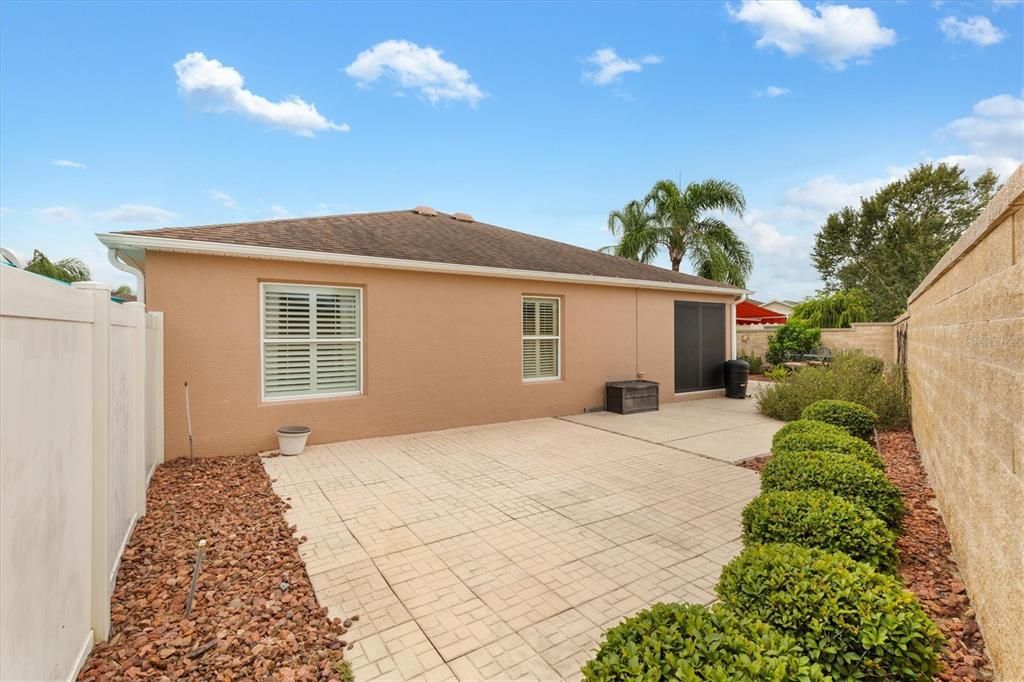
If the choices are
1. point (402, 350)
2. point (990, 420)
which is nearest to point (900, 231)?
point (402, 350)

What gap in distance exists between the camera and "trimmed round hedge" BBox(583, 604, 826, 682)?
1.43 m

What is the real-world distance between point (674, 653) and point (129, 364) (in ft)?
14.6

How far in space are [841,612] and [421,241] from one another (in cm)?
889

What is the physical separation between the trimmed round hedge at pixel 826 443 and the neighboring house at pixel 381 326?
5317 mm

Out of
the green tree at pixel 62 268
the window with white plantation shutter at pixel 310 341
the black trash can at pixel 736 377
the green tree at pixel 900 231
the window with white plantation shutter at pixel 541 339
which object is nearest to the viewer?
the window with white plantation shutter at pixel 310 341

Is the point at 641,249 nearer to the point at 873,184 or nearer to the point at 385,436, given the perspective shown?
the point at 385,436

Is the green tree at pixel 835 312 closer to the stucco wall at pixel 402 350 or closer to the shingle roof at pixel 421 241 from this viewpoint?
the shingle roof at pixel 421 241

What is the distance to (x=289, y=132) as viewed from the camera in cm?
1418

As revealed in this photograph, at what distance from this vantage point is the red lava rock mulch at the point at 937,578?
2.12m

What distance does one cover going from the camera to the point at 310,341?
23.8 feet

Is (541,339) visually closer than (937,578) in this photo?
No

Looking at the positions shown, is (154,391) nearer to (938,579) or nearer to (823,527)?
(823,527)

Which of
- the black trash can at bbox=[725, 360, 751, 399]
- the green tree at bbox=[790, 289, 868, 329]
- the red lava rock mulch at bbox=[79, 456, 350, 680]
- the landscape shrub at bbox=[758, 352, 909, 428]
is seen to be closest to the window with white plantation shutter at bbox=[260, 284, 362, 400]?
the red lava rock mulch at bbox=[79, 456, 350, 680]

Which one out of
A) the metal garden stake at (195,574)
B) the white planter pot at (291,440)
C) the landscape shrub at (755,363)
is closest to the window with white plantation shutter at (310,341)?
the white planter pot at (291,440)
